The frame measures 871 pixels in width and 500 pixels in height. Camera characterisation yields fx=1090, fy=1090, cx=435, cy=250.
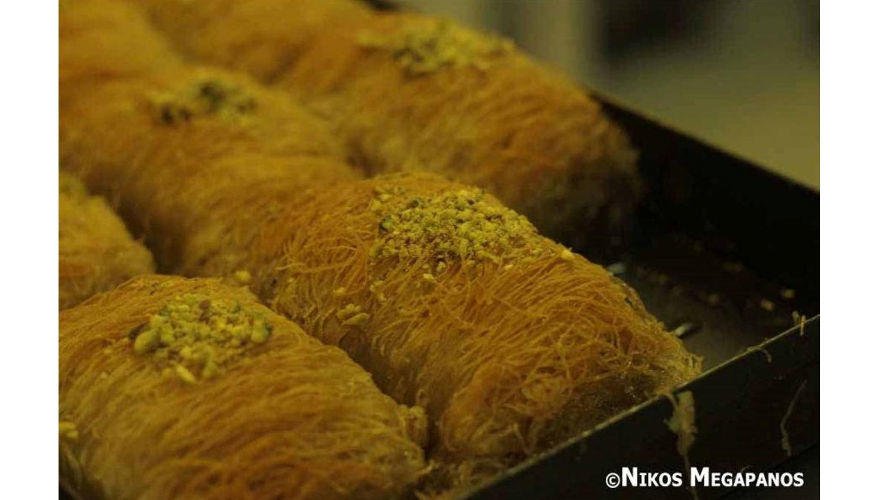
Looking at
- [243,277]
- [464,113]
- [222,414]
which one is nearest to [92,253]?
[243,277]

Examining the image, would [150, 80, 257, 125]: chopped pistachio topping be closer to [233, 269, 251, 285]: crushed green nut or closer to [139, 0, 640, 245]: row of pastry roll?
[139, 0, 640, 245]: row of pastry roll

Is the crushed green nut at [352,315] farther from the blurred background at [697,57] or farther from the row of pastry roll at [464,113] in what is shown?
the blurred background at [697,57]

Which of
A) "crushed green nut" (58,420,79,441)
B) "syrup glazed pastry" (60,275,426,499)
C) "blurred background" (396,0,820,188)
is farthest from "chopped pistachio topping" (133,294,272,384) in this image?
"blurred background" (396,0,820,188)

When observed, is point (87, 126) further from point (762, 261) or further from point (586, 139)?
point (762, 261)

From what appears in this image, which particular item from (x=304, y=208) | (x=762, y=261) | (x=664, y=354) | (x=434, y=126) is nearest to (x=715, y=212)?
(x=762, y=261)

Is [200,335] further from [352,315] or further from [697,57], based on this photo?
[697,57]

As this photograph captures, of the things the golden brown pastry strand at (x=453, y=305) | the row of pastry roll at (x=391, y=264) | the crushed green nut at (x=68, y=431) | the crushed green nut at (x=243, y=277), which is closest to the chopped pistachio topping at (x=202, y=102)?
the row of pastry roll at (x=391, y=264)
